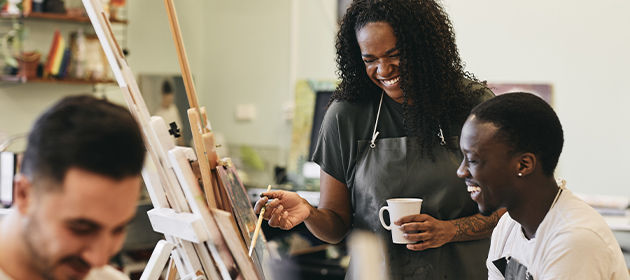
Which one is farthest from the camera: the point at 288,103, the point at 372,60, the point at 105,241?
the point at 288,103

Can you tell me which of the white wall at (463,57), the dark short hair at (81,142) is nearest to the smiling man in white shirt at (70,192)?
the dark short hair at (81,142)

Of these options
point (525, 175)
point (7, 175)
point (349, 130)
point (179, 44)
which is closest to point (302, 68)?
point (7, 175)

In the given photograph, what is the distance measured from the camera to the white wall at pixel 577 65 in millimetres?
3473

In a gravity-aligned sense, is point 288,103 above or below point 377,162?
below

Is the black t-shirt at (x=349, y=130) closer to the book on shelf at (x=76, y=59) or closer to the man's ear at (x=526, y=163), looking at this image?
the man's ear at (x=526, y=163)

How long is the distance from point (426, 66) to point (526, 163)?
16.2 inches

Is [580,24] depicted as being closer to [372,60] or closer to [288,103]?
[288,103]

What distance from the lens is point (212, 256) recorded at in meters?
1.35

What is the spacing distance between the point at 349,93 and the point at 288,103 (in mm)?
2957

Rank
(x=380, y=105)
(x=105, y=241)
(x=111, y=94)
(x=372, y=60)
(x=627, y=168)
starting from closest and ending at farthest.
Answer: (x=105, y=241)
(x=372, y=60)
(x=380, y=105)
(x=627, y=168)
(x=111, y=94)

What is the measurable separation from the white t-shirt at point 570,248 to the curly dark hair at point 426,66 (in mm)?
374

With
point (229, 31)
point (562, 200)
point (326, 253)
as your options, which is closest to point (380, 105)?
point (562, 200)

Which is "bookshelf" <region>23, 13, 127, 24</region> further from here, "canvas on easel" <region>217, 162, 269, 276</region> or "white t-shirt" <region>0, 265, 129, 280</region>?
"white t-shirt" <region>0, 265, 129, 280</region>

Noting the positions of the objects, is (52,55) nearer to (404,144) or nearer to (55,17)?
(55,17)
